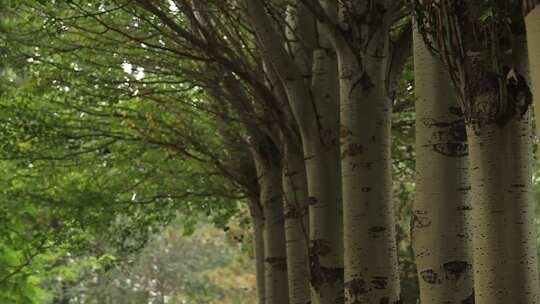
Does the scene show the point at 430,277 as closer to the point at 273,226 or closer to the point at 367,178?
the point at 367,178

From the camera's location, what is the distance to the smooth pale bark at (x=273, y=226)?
965cm

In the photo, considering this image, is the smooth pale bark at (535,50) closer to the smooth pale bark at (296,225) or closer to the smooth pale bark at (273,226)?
the smooth pale bark at (296,225)

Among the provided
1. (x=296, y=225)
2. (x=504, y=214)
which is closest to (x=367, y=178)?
(x=504, y=214)

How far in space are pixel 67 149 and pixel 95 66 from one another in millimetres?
2080

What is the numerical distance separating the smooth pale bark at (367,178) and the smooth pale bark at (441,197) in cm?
102

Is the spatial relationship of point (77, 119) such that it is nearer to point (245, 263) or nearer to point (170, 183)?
point (170, 183)

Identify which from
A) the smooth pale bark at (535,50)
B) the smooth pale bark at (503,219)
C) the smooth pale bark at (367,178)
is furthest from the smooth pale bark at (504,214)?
the smooth pale bark at (367,178)

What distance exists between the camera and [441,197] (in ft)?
14.9

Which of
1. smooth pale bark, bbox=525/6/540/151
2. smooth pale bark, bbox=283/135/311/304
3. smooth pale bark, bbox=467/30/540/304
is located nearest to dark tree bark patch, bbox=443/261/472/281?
smooth pale bark, bbox=467/30/540/304

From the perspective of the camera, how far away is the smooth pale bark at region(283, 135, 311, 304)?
786 cm

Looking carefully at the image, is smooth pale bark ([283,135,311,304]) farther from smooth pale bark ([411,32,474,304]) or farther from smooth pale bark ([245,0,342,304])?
smooth pale bark ([411,32,474,304])

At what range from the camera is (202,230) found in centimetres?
3972

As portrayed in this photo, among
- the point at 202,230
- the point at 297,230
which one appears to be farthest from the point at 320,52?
the point at 202,230

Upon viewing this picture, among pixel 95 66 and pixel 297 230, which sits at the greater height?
pixel 95 66
